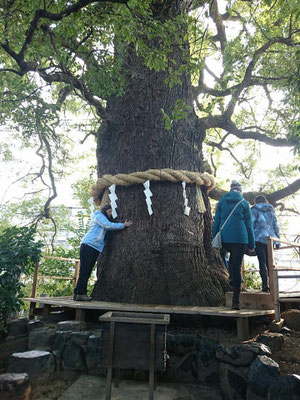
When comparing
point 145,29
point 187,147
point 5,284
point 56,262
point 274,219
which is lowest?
point 5,284

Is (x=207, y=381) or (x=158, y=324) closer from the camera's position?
(x=158, y=324)

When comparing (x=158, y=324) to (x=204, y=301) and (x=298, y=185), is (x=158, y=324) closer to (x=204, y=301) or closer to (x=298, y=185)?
(x=204, y=301)

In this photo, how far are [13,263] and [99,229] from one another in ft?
3.80

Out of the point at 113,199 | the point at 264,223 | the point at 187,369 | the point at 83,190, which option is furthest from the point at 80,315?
the point at 83,190

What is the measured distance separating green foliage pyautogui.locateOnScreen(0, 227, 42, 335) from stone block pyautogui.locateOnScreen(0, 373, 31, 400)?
1.69 metres

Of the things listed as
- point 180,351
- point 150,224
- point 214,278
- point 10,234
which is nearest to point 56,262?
point 10,234

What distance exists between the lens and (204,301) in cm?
381

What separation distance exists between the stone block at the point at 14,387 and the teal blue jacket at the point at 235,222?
8.09ft

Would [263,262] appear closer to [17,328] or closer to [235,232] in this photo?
[235,232]

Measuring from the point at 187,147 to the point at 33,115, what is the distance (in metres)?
2.29

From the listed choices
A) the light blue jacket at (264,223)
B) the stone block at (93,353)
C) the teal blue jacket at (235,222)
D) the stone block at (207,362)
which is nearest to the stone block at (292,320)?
the teal blue jacket at (235,222)

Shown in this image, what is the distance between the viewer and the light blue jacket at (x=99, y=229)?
4.37 metres

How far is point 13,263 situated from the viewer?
392cm

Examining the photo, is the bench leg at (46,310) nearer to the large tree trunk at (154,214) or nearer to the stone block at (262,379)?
the large tree trunk at (154,214)
